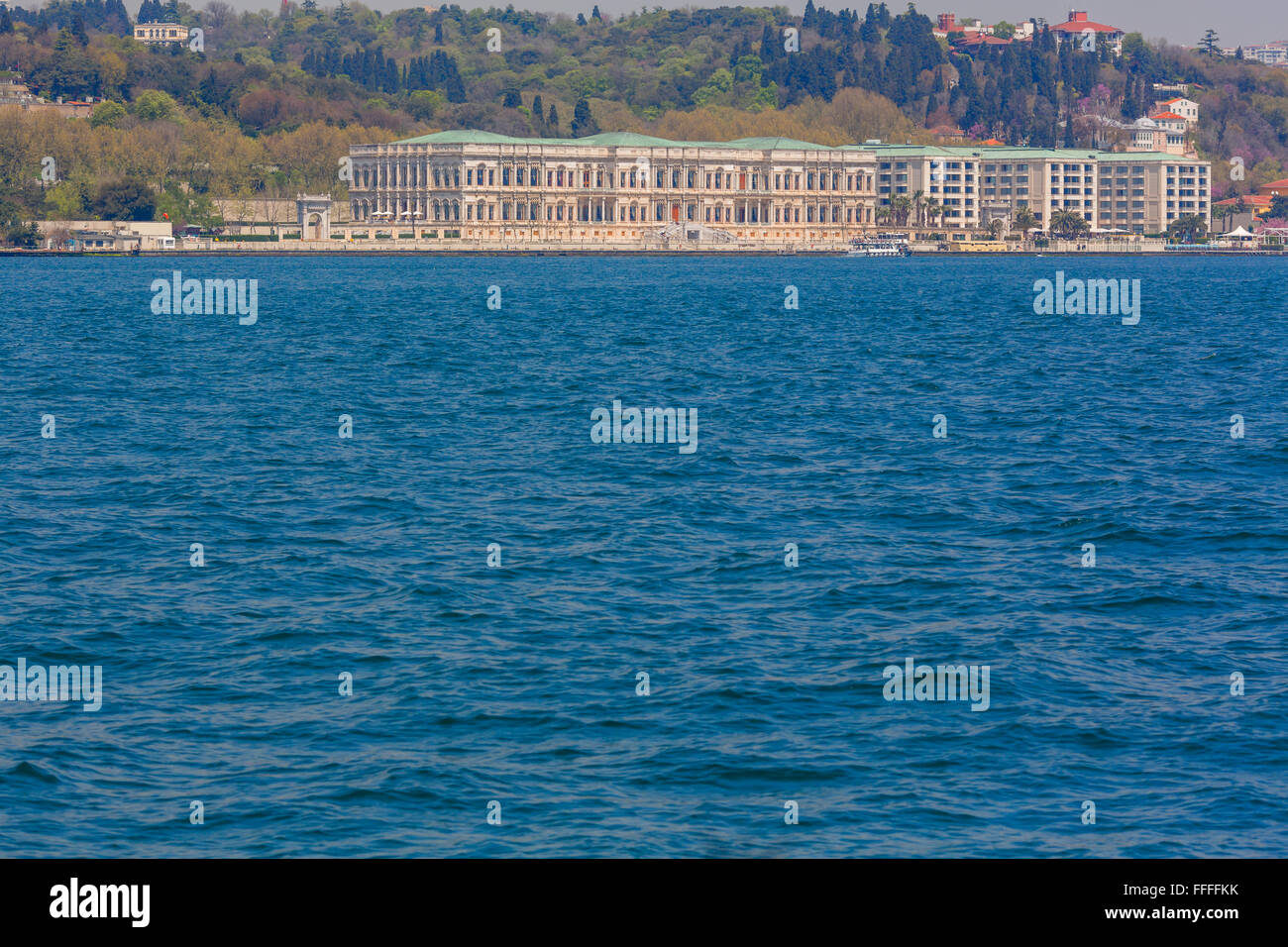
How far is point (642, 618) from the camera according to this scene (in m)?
19.6

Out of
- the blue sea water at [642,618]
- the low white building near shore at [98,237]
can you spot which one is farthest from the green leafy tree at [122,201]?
the blue sea water at [642,618]

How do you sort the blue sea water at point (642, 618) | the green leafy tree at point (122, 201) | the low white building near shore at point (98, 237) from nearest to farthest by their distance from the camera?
the blue sea water at point (642, 618)
the low white building near shore at point (98, 237)
the green leafy tree at point (122, 201)

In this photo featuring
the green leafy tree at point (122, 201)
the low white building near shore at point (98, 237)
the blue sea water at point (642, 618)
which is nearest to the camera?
the blue sea water at point (642, 618)

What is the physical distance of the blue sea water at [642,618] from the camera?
1354 centimetres

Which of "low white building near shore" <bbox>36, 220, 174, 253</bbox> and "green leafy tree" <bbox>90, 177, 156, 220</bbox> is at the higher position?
"green leafy tree" <bbox>90, 177, 156, 220</bbox>

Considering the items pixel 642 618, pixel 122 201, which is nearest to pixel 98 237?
pixel 122 201

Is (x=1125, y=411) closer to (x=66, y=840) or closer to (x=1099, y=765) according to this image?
(x=1099, y=765)

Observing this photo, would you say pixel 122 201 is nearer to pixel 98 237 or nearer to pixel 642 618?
pixel 98 237

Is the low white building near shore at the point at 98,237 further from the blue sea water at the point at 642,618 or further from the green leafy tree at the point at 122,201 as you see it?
the blue sea water at the point at 642,618

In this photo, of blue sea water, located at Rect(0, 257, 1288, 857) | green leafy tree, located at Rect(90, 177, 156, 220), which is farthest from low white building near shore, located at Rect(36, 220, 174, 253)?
blue sea water, located at Rect(0, 257, 1288, 857)

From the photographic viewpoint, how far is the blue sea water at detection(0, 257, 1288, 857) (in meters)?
13.5

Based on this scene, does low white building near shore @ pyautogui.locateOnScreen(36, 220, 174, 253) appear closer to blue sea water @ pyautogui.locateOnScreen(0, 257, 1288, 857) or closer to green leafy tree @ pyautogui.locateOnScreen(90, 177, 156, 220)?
green leafy tree @ pyautogui.locateOnScreen(90, 177, 156, 220)

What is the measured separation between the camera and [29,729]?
1555 centimetres
